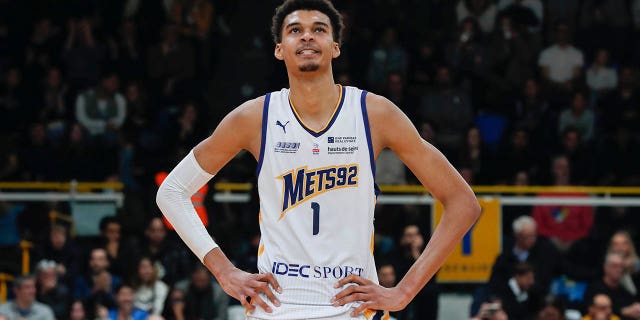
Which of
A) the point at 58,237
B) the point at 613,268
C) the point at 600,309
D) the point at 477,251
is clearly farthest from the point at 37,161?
the point at 600,309

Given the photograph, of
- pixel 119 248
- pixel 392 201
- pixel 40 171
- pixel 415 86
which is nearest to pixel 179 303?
pixel 119 248

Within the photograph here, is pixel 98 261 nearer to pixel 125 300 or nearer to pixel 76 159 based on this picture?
pixel 125 300

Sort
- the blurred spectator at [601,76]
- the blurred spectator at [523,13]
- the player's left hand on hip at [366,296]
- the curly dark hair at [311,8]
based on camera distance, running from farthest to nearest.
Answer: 1. the blurred spectator at [523,13]
2. the blurred spectator at [601,76]
3. the curly dark hair at [311,8]
4. the player's left hand on hip at [366,296]

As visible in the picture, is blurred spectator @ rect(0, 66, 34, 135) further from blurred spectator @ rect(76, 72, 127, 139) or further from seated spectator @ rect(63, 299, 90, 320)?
seated spectator @ rect(63, 299, 90, 320)

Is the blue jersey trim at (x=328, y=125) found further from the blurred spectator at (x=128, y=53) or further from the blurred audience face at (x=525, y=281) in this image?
the blurred spectator at (x=128, y=53)

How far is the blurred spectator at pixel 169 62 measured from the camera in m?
16.6

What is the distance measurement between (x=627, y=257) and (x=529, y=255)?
103cm

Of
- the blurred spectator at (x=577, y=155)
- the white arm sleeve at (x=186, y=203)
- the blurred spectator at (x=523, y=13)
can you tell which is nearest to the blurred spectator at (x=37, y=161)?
the blurred spectator at (x=577, y=155)

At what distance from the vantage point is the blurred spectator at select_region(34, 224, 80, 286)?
12.8m

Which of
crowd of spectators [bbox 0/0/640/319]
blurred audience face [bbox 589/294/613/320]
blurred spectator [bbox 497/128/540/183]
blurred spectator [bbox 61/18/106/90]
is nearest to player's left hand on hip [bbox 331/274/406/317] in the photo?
crowd of spectators [bbox 0/0/640/319]

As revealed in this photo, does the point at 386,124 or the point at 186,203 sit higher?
the point at 386,124

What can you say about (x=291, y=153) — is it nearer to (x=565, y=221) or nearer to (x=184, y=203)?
(x=184, y=203)

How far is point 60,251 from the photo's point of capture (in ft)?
42.5

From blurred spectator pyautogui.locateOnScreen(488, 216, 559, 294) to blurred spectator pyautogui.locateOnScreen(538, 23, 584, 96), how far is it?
3.89 meters
